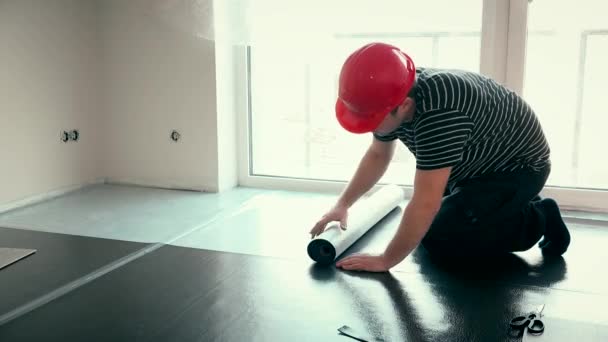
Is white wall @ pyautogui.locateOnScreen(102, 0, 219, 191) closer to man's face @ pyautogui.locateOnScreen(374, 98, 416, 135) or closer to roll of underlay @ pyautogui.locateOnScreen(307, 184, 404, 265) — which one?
roll of underlay @ pyautogui.locateOnScreen(307, 184, 404, 265)

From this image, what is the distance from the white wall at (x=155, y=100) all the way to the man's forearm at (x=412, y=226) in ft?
5.29

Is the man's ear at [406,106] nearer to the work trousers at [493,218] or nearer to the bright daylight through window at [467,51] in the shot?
the work trousers at [493,218]

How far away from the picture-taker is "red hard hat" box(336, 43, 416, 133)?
173cm

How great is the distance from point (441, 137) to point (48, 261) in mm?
1358

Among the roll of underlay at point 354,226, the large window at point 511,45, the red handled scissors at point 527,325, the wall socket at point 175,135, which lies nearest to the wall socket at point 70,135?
the wall socket at point 175,135

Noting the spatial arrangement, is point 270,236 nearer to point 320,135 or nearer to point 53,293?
point 53,293

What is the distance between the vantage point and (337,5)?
2824 millimetres

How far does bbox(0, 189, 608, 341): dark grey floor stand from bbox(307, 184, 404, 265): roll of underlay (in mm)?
47

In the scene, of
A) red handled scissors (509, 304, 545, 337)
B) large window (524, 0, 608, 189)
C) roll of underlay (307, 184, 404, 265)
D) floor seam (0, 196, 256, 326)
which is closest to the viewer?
red handled scissors (509, 304, 545, 337)

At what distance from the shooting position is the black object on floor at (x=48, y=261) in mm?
1821

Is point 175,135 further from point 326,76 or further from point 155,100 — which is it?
point 326,76

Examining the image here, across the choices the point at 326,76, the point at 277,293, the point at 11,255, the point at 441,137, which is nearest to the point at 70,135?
the point at 11,255

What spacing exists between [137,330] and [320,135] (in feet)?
7.10

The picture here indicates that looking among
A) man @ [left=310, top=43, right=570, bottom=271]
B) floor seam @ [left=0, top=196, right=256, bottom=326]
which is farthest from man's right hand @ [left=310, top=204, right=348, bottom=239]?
floor seam @ [left=0, top=196, right=256, bottom=326]
